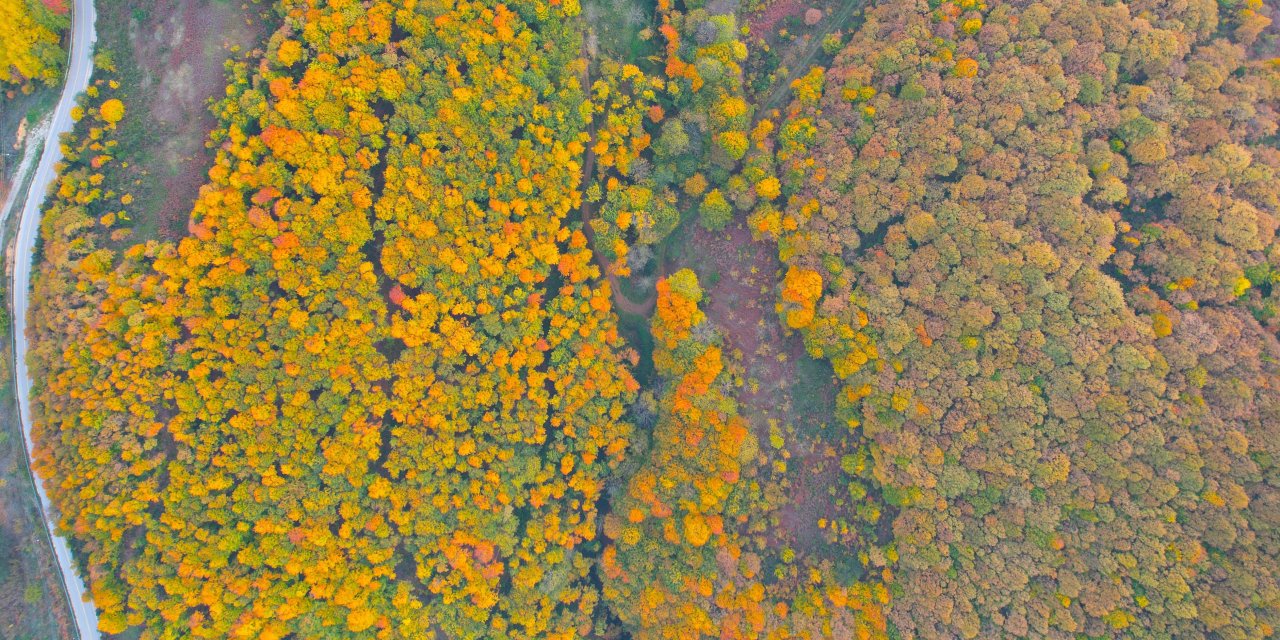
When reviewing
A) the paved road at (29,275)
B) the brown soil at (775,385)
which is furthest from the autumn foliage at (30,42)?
the brown soil at (775,385)

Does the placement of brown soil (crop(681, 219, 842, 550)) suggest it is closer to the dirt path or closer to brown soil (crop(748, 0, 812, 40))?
the dirt path

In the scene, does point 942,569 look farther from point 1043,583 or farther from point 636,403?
point 636,403

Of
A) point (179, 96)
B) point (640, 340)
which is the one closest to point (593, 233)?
point (640, 340)

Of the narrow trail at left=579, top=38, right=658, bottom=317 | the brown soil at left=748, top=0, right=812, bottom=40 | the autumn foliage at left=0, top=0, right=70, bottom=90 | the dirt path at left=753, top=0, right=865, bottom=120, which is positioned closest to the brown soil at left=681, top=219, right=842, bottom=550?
the narrow trail at left=579, top=38, right=658, bottom=317

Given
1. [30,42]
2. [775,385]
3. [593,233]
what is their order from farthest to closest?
[593,233]
[775,385]
[30,42]

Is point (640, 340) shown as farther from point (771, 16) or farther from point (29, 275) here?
point (29, 275)

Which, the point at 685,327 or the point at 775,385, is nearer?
the point at 685,327

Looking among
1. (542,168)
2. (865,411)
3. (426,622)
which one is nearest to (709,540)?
(865,411)

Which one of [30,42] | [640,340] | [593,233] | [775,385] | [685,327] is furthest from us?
[640,340]
